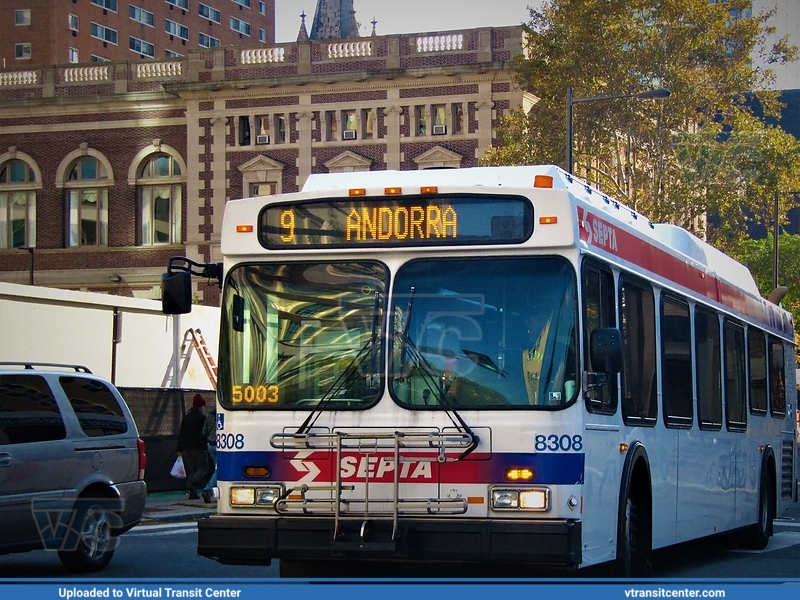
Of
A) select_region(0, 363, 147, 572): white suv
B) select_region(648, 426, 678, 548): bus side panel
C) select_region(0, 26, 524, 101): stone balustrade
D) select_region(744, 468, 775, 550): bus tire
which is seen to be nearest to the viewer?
select_region(648, 426, 678, 548): bus side panel

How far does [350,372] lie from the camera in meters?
9.68

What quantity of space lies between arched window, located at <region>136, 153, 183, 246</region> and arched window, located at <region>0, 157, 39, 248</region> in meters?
4.88

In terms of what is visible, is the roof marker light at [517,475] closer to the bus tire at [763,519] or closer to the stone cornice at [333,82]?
the bus tire at [763,519]

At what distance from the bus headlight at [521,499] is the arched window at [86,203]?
179ft

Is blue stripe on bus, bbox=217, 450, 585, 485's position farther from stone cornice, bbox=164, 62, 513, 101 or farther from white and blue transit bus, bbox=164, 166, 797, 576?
stone cornice, bbox=164, 62, 513, 101

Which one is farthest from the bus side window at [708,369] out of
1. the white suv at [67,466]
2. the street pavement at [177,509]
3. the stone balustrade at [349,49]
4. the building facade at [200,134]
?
the stone balustrade at [349,49]

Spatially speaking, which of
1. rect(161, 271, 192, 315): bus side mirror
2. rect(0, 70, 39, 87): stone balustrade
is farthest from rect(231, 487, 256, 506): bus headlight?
rect(0, 70, 39, 87): stone balustrade

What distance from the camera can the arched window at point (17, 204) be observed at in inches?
2480

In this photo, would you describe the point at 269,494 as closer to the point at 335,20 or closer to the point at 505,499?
the point at 505,499

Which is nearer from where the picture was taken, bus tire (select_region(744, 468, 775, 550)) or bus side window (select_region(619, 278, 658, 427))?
bus side window (select_region(619, 278, 658, 427))

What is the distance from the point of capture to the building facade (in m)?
57.2

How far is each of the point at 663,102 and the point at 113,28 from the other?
62.2 meters

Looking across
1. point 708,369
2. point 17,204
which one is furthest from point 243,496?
point 17,204
